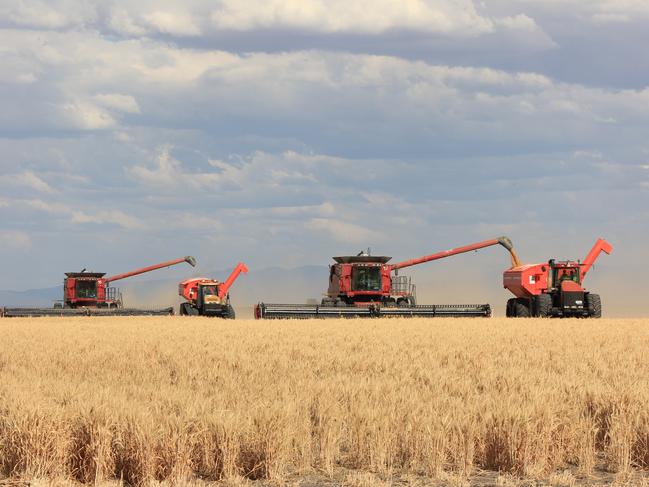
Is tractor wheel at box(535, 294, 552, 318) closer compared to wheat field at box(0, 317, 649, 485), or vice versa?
wheat field at box(0, 317, 649, 485)

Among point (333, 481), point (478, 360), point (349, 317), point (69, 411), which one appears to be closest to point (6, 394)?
point (69, 411)

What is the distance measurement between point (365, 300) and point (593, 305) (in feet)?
32.7

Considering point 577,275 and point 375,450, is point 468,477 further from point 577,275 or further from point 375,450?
point 577,275

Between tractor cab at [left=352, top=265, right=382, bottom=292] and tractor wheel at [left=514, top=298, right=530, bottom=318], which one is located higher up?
tractor cab at [left=352, top=265, right=382, bottom=292]

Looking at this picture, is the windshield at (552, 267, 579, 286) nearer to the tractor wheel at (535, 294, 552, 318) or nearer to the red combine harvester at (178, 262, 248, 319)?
the tractor wheel at (535, 294, 552, 318)

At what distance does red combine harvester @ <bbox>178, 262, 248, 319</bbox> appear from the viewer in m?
44.2

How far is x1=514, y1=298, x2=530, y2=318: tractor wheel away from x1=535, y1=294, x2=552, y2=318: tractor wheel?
1.15m

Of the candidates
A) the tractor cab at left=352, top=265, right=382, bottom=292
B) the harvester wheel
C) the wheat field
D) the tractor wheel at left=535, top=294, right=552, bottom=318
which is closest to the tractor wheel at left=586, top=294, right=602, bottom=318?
the tractor wheel at left=535, top=294, right=552, bottom=318

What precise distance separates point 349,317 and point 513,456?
31087 millimetres

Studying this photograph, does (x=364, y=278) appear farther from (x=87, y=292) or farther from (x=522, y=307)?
(x=87, y=292)

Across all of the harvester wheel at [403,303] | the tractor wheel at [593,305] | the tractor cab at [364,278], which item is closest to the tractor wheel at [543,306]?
the tractor wheel at [593,305]

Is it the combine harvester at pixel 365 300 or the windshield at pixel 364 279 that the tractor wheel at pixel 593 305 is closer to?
the combine harvester at pixel 365 300

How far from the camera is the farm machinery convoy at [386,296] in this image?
3891cm

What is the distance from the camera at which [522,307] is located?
40.3 m
